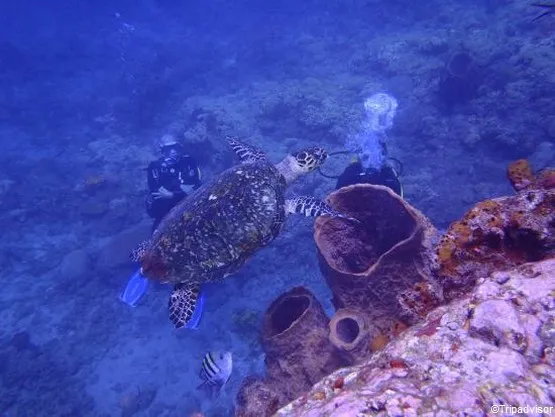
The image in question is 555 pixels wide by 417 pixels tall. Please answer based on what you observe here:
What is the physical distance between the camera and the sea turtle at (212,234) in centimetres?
428

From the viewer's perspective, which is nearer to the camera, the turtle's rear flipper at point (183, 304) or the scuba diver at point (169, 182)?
the turtle's rear flipper at point (183, 304)

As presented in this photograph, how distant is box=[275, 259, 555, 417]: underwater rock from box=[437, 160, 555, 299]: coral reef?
0.39 m

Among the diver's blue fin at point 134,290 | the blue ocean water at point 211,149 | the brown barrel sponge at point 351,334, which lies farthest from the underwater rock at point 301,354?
the blue ocean water at point 211,149

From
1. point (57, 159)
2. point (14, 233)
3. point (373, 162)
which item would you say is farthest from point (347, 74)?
point (14, 233)

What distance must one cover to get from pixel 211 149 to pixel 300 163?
734cm

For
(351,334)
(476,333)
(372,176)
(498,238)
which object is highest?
(476,333)

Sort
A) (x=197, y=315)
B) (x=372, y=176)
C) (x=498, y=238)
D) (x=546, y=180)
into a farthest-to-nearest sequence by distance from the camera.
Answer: (x=197, y=315), (x=372, y=176), (x=546, y=180), (x=498, y=238)

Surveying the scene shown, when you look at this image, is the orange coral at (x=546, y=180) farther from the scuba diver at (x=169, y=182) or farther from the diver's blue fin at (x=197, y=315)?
the scuba diver at (x=169, y=182)

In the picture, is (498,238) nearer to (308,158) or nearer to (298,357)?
(298,357)

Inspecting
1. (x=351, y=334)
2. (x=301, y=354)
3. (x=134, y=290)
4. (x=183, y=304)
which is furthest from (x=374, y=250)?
(x=134, y=290)

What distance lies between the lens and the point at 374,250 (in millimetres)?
4543

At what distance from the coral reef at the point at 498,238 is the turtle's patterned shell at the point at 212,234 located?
2.42 meters

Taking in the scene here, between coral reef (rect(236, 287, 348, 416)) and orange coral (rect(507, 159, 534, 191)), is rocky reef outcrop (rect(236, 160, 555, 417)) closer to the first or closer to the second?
orange coral (rect(507, 159, 534, 191))

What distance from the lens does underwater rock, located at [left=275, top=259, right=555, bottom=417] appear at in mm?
1464
